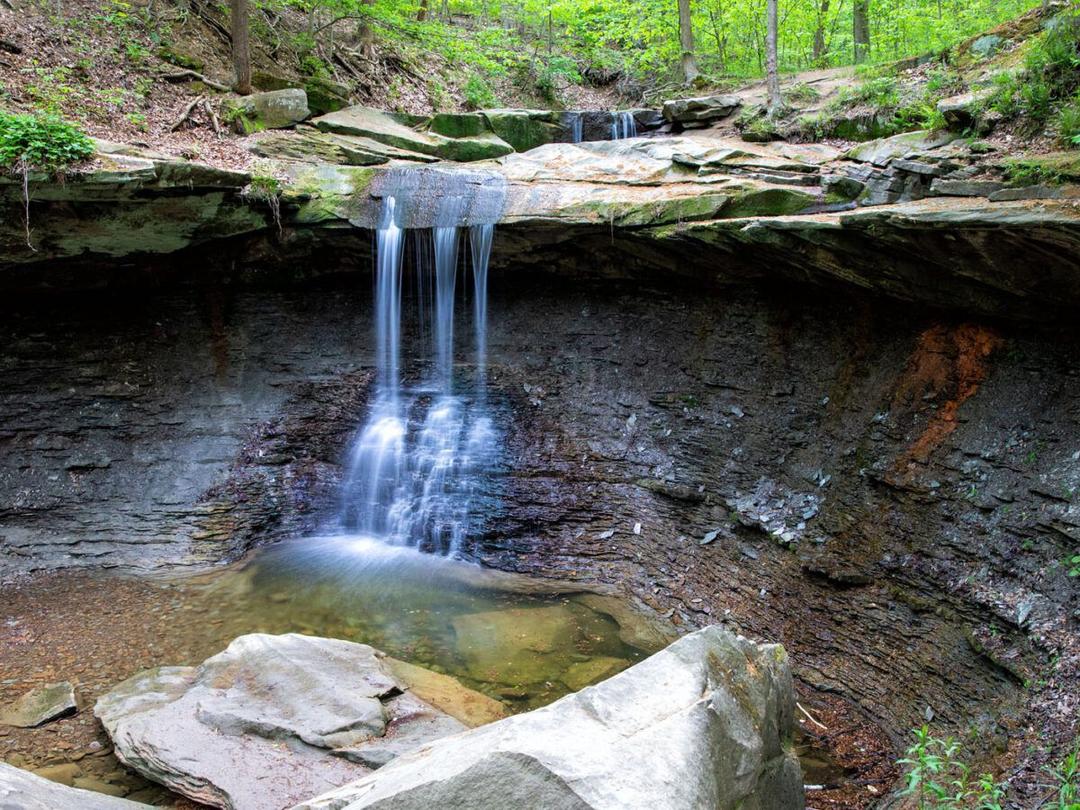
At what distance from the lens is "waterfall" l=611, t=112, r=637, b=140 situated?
14008mm

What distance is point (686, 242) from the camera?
857 centimetres

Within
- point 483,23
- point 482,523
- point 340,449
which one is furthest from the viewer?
point 483,23

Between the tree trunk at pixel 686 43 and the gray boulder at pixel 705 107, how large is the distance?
2.71 meters

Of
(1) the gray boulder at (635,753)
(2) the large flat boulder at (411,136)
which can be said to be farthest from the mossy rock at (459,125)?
(1) the gray boulder at (635,753)

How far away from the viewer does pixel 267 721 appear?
16.5ft

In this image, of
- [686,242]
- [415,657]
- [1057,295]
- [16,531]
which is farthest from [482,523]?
[1057,295]

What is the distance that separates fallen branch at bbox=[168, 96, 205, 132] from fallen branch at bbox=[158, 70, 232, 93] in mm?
718

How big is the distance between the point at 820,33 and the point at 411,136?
11.9m

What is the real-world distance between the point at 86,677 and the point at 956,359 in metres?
8.46

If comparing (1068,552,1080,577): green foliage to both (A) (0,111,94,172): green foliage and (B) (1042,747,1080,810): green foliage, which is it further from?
(A) (0,111,94,172): green foliage

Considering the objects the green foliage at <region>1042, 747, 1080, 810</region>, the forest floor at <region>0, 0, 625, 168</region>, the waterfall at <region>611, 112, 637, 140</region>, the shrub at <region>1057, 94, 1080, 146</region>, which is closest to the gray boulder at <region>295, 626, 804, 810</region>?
the green foliage at <region>1042, 747, 1080, 810</region>

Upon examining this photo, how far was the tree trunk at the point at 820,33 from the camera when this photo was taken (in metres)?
17.8

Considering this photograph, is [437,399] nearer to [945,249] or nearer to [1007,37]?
Answer: [945,249]

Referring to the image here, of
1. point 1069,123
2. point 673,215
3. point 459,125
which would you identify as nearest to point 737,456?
point 673,215
